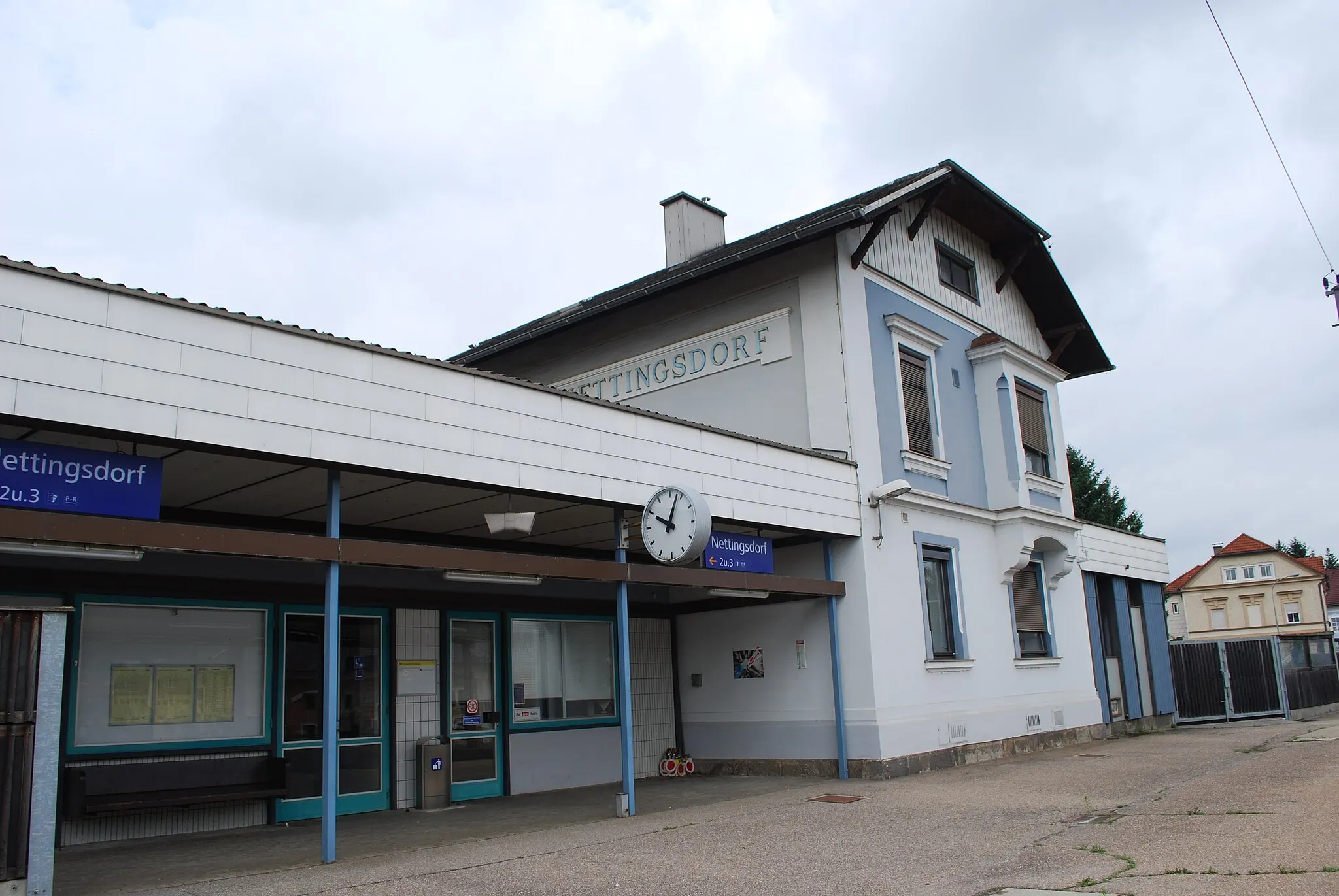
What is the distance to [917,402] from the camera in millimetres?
15305

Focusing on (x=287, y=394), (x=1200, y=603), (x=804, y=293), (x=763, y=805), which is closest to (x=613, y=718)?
(x=763, y=805)

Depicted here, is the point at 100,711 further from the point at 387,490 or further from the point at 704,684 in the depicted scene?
the point at 704,684

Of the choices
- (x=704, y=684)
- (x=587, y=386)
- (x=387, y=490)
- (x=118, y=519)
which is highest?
(x=587, y=386)

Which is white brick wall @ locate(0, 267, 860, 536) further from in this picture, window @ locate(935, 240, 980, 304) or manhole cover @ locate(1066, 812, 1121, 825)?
window @ locate(935, 240, 980, 304)

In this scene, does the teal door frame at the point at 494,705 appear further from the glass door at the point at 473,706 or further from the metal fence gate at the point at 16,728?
the metal fence gate at the point at 16,728

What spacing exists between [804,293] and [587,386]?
13.9ft

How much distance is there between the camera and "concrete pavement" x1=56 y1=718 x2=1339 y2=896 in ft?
22.1

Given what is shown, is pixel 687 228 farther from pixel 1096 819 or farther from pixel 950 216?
pixel 1096 819

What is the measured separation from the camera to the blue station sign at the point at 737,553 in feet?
37.2

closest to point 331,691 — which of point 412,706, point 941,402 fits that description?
point 412,706

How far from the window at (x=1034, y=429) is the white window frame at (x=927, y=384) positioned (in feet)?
6.71

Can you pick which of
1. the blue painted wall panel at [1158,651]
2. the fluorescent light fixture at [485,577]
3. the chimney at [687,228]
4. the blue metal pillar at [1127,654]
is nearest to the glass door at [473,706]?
the fluorescent light fixture at [485,577]

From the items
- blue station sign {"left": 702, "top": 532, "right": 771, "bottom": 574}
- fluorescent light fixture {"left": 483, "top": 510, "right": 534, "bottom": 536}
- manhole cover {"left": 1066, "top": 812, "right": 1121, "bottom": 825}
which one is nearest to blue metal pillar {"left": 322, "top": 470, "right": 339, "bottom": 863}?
fluorescent light fixture {"left": 483, "top": 510, "right": 534, "bottom": 536}

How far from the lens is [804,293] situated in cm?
1437
